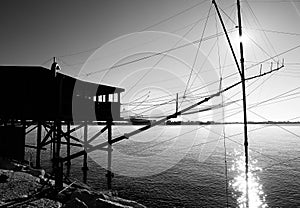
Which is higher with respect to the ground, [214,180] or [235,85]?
[235,85]

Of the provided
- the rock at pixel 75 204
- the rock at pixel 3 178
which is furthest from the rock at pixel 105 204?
the rock at pixel 3 178

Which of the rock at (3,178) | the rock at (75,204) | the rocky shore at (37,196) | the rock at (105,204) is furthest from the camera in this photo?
the rock at (3,178)

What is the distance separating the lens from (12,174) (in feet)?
55.0

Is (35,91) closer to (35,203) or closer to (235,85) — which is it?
(35,203)

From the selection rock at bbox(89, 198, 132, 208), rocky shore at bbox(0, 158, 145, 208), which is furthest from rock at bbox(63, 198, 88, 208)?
rock at bbox(89, 198, 132, 208)

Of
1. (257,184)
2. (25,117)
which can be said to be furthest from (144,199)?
(257,184)

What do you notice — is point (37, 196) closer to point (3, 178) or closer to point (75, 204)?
point (75, 204)

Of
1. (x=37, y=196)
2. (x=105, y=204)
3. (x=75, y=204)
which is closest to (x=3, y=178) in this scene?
(x=37, y=196)

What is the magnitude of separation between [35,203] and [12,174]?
21.0 feet

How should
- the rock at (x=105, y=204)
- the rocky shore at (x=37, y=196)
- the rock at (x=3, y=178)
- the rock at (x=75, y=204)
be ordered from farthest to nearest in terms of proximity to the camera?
the rock at (x=3, y=178) → the rock at (x=105, y=204) → the rocky shore at (x=37, y=196) → the rock at (x=75, y=204)

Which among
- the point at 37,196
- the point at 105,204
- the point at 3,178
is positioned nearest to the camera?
the point at 105,204

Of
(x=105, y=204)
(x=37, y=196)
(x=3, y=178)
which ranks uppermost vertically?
(x=3, y=178)

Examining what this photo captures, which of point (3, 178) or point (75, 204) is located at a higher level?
point (3, 178)

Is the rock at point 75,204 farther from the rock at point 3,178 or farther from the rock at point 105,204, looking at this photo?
the rock at point 3,178
